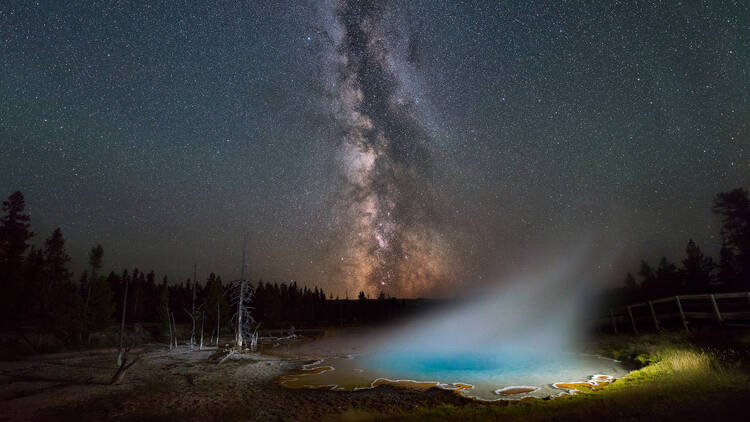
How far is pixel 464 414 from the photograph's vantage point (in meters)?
11.7

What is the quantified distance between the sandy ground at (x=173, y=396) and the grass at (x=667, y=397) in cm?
222

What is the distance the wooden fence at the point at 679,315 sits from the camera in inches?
713

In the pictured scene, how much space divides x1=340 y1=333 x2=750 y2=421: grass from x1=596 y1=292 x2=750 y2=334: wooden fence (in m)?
2.03

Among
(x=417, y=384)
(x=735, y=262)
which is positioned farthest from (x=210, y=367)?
(x=735, y=262)

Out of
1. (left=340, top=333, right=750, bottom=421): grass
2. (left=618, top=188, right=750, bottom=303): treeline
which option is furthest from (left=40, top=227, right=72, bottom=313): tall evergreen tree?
(left=618, top=188, right=750, bottom=303): treeline

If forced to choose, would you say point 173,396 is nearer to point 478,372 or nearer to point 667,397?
point 478,372

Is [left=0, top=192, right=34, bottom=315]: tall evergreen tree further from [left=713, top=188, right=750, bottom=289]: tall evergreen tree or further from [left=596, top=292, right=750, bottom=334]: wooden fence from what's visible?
[left=713, top=188, right=750, bottom=289]: tall evergreen tree

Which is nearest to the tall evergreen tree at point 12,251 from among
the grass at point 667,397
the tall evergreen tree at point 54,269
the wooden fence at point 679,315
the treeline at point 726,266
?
the tall evergreen tree at point 54,269

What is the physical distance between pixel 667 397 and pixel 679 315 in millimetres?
15114

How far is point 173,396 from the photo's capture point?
16.4m

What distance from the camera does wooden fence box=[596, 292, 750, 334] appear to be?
59.4 ft

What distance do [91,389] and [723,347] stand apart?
91.5 feet

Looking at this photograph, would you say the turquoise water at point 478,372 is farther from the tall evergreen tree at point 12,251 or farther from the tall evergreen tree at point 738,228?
the tall evergreen tree at point 12,251

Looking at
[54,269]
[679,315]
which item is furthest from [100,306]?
[679,315]
